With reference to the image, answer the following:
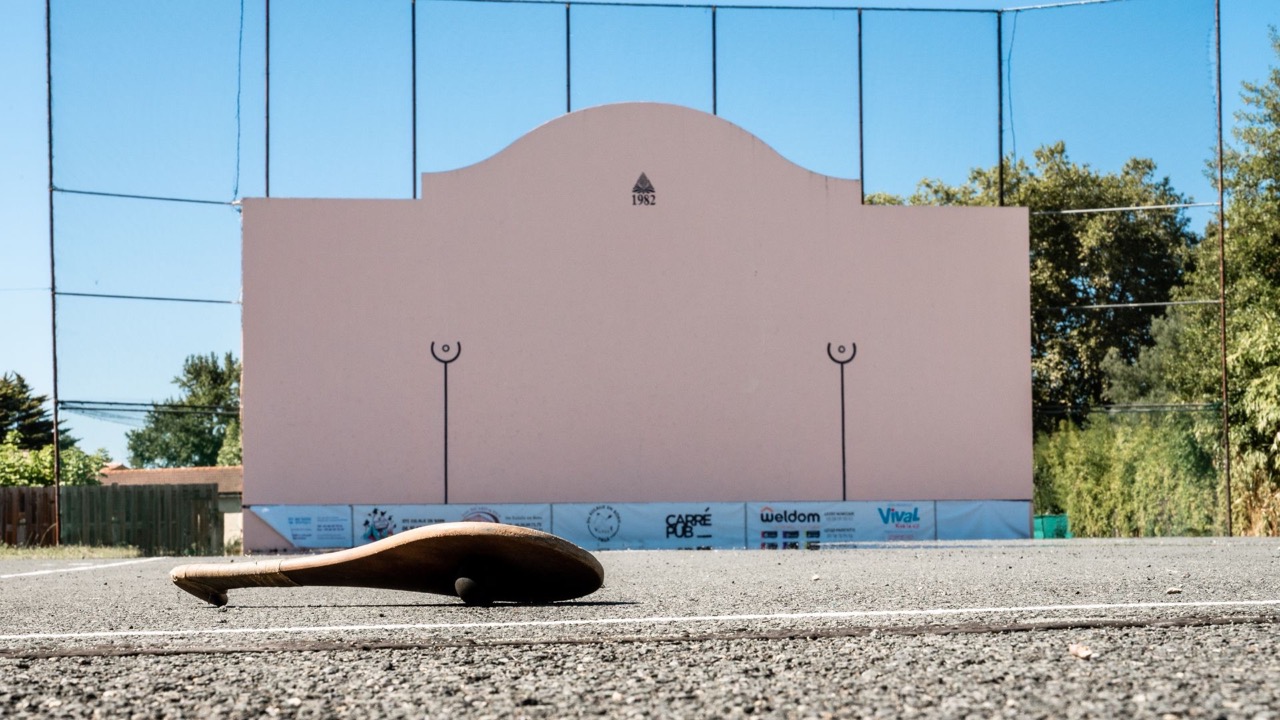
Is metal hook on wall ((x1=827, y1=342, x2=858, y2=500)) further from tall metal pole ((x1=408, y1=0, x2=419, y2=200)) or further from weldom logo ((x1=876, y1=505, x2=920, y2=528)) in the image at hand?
tall metal pole ((x1=408, y1=0, x2=419, y2=200))

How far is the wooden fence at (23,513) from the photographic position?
73.1ft

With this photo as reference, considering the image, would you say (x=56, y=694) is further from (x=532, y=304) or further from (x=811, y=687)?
(x=532, y=304)

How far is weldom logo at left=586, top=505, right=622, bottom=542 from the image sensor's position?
18.8 metres

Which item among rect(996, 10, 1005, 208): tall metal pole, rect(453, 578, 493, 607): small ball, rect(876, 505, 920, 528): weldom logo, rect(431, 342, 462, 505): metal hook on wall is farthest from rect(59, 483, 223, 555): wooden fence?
rect(453, 578, 493, 607): small ball

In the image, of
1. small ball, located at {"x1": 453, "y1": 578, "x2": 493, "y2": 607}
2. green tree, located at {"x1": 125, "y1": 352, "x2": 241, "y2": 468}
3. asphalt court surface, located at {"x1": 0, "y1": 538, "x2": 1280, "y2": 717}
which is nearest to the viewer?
asphalt court surface, located at {"x1": 0, "y1": 538, "x2": 1280, "y2": 717}

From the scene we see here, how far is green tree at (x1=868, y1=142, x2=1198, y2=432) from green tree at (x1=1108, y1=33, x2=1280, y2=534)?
1.07 m

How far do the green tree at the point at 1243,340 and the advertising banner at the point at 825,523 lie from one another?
599 centimetres

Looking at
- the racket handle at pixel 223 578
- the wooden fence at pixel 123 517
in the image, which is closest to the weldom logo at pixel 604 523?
the wooden fence at pixel 123 517

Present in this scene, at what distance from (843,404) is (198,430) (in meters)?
51.1

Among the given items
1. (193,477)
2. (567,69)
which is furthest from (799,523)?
(193,477)

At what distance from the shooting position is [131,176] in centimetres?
2138

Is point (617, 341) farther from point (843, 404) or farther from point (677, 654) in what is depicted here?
point (677, 654)

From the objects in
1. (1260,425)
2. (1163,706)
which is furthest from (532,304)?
(1163,706)

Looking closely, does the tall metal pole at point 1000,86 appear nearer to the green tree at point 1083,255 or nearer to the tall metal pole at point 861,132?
the tall metal pole at point 861,132
